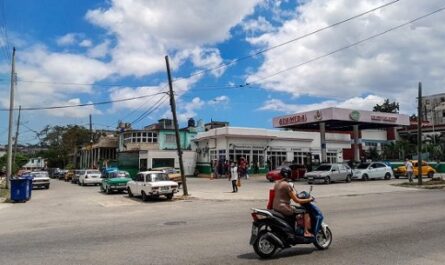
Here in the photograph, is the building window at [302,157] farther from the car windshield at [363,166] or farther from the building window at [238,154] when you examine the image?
the car windshield at [363,166]

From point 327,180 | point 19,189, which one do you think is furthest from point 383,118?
point 19,189

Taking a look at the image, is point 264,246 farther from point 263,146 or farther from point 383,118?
point 263,146

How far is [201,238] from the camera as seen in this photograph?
10.4 m

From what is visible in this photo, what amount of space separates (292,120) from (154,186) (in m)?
22.6

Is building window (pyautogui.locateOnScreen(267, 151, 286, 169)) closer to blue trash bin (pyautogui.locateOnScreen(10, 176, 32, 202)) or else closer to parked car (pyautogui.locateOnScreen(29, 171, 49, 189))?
parked car (pyautogui.locateOnScreen(29, 171, 49, 189))

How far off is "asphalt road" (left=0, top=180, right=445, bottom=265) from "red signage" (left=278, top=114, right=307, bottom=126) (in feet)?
80.0

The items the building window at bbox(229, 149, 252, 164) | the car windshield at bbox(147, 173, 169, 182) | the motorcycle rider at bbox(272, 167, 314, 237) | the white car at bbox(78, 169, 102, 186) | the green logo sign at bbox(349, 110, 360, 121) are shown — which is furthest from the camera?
the building window at bbox(229, 149, 252, 164)

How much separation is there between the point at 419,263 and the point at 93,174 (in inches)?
1446

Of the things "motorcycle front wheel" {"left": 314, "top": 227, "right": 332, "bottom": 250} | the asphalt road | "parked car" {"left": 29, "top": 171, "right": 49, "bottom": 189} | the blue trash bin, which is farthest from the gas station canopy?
"motorcycle front wheel" {"left": 314, "top": 227, "right": 332, "bottom": 250}

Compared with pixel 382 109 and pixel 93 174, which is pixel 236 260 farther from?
pixel 382 109

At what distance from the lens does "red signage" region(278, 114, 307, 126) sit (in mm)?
41000

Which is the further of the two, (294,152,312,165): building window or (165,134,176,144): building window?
(165,134,176,144): building window

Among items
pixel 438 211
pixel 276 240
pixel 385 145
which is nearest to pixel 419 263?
pixel 276 240

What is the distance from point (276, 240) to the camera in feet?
26.4
